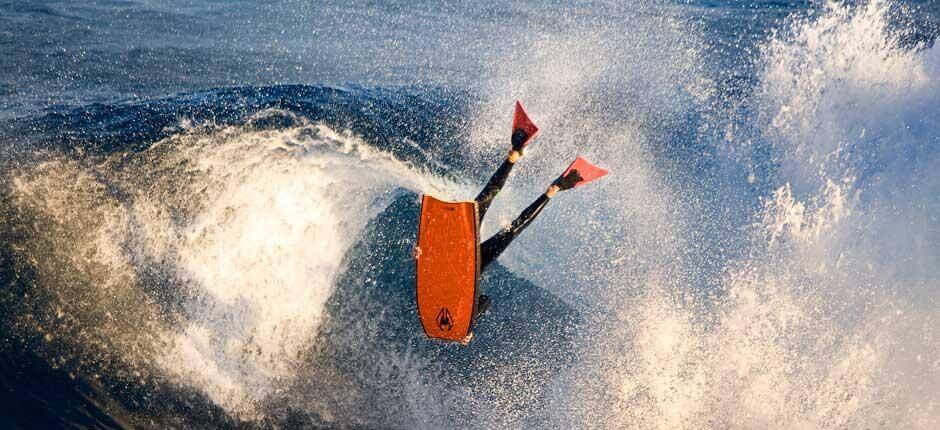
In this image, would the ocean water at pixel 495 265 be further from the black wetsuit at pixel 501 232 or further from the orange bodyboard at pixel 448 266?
the black wetsuit at pixel 501 232

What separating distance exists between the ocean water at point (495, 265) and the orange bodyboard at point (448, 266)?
103 centimetres

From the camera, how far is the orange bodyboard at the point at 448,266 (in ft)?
16.9

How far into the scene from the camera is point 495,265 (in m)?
7.50

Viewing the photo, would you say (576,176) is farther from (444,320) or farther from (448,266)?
(444,320)

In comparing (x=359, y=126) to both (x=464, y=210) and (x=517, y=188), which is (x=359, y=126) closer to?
(x=517, y=188)

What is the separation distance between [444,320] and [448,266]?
470 millimetres

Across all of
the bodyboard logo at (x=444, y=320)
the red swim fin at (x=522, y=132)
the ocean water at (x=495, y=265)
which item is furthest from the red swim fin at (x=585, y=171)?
the ocean water at (x=495, y=265)

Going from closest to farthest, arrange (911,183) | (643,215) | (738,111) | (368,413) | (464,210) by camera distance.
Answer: (464,210), (368,413), (911,183), (643,215), (738,111)

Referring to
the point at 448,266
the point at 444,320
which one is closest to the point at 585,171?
the point at 448,266

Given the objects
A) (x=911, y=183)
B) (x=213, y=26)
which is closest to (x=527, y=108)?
(x=911, y=183)

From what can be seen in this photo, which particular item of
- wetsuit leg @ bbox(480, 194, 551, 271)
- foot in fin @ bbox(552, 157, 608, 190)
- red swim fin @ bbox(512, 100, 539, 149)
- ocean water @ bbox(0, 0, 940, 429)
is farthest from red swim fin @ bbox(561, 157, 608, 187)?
ocean water @ bbox(0, 0, 940, 429)

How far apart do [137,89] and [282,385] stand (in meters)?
6.14

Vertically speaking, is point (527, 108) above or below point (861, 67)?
below

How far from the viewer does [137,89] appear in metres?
9.65
